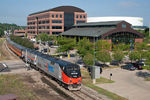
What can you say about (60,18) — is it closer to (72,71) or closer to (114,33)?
(114,33)

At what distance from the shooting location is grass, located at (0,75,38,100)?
75.3 ft

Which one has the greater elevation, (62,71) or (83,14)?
(83,14)

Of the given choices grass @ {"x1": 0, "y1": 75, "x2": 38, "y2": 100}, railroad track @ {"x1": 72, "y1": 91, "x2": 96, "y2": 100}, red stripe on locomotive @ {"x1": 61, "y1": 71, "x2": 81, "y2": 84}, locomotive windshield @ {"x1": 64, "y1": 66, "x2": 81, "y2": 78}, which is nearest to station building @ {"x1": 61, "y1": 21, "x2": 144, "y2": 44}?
grass @ {"x1": 0, "y1": 75, "x2": 38, "y2": 100}

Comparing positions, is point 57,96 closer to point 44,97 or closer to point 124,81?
point 44,97

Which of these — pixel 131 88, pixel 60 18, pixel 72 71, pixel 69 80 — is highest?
pixel 60 18

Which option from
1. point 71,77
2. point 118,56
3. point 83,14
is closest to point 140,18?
point 83,14

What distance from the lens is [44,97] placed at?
898 inches

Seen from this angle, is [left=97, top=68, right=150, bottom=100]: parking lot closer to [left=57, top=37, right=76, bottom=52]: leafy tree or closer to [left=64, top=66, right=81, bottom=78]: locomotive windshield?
[left=64, top=66, right=81, bottom=78]: locomotive windshield

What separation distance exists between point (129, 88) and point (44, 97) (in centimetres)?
1333

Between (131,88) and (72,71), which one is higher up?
(72,71)

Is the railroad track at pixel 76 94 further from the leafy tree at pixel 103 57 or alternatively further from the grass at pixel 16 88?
the leafy tree at pixel 103 57

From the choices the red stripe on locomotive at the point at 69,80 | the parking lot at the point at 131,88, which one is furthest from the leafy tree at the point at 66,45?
the red stripe on locomotive at the point at 69,80

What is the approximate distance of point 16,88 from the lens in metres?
26.2

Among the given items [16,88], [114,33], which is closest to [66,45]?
[114,33]
